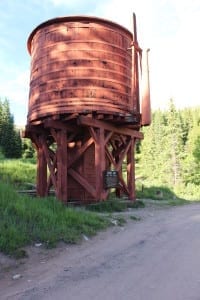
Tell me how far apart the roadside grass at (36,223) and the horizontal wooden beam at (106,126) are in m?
3.80

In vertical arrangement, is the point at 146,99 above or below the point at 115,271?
above

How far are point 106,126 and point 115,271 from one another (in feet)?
28.7

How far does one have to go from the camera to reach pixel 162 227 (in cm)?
990

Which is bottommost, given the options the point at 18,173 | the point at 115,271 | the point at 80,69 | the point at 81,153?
the point at 115,271

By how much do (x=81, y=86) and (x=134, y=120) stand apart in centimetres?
225

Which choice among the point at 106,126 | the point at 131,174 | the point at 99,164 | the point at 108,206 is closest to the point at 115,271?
the point at 108,206

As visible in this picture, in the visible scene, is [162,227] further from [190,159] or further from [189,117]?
[189,117]

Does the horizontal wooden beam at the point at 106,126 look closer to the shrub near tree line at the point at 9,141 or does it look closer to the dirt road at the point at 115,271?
the dirt road at the point at 115,271

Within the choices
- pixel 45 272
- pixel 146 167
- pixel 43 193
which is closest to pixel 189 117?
pixel 146 167

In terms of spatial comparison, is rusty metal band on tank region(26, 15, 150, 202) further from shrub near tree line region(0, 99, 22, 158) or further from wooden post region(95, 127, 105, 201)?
shrub near tree line region(0, 99, 22, 158)

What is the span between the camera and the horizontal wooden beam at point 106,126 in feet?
41.9

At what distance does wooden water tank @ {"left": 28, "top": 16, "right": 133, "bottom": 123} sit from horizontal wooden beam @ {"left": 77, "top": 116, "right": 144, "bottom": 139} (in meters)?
0.37

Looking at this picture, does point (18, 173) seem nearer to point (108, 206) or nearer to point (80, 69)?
point (80, 69)

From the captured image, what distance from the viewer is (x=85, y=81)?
1342cm
